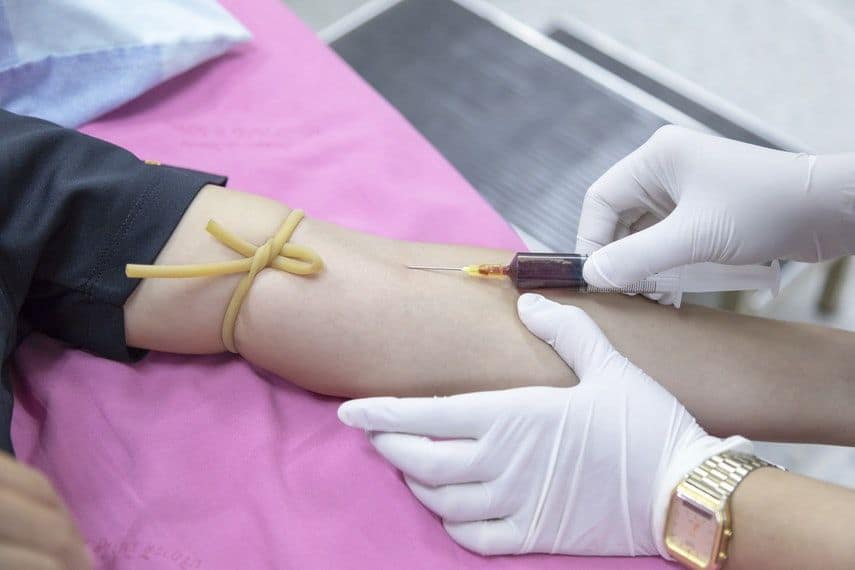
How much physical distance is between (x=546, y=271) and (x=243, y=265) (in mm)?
343

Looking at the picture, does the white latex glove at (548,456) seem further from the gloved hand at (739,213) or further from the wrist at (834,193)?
the wrist at (834,193)

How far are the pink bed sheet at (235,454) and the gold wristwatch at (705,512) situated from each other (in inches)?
2.9

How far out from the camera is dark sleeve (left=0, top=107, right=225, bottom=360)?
81cm

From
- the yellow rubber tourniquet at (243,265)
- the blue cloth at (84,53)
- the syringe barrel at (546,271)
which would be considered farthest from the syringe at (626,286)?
the blue cloth at (84,53)

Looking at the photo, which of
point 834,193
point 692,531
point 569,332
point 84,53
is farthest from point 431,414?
point 84,53

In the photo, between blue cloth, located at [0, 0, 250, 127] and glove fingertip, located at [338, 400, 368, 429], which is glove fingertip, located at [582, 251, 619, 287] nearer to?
glove fingertip, located at [338, 400, 368, 429]

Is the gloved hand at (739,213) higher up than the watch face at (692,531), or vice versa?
the gloved hand at (739,213)

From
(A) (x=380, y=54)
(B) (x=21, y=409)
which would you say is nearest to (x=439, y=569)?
(B) (x=21, y=409)

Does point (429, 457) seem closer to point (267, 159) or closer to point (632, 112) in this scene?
point (267, 159)

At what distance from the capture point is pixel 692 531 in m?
→ 0.78

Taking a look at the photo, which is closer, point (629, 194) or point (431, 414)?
point (431, 414)

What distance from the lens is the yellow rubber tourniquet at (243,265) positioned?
0.82 metres

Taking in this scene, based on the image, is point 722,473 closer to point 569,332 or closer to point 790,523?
point 790,523

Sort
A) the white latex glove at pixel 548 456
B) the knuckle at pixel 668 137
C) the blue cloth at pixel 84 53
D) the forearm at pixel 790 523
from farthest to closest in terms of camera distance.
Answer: the blue cloth at pixel 84 53, the knuckle at pixel 668 137, the white latex glove at pixel 548 456, the forearm at pixel 790 523
